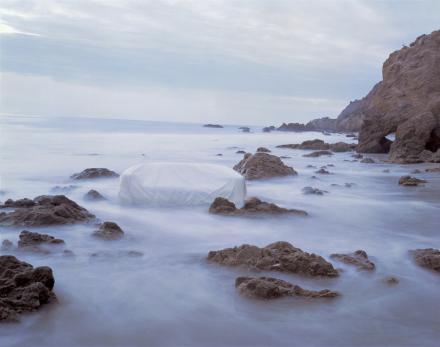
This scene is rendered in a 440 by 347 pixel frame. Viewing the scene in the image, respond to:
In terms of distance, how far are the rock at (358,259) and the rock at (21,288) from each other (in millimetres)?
2912

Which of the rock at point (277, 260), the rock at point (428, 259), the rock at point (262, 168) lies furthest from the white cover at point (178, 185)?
the rock at point (262, 168)

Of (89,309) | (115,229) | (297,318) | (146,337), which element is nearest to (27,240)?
(115,229)

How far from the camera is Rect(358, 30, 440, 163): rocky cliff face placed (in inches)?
806

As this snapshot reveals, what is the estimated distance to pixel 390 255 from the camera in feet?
21.0

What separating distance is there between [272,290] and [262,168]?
383 inches

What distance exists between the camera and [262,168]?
561 inches

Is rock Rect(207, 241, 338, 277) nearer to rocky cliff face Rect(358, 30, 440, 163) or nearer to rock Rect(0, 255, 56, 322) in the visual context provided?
rock Rect(0, 255, 56, 322)

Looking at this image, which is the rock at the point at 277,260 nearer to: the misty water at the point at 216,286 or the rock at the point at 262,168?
the misty water at the point at 216,286

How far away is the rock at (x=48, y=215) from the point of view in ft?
23.6

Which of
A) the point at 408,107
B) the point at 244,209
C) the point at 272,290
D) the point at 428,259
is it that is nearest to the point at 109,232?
the point at 244,209

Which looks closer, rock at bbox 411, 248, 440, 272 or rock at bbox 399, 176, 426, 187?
rock at bbox 411, 248, 440, 272

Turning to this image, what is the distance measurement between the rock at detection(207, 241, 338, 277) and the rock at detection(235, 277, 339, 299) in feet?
1.61

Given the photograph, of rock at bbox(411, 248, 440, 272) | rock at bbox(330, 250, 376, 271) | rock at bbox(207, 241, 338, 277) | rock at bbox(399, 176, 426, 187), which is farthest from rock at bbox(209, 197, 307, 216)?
rock at bbox(399, 176, 426, 187)

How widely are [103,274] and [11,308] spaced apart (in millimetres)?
1281
